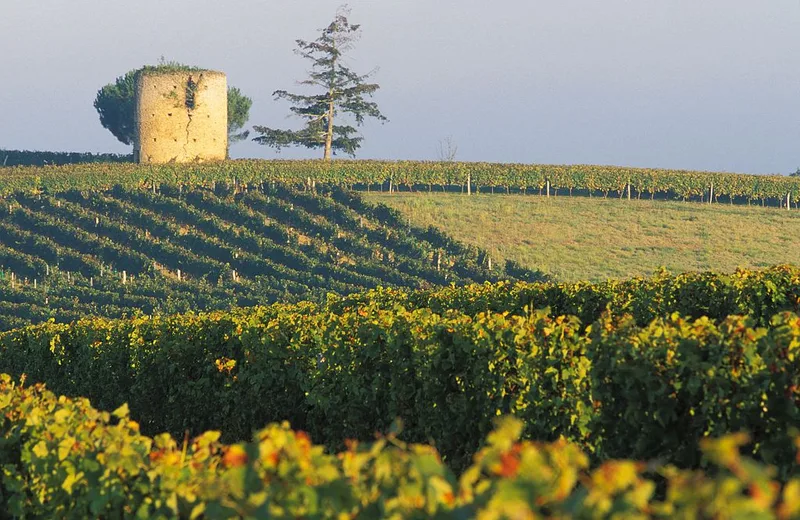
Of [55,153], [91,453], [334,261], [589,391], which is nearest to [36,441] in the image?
[91,453]

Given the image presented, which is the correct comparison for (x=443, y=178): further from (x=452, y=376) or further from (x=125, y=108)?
(x=452, y=376)

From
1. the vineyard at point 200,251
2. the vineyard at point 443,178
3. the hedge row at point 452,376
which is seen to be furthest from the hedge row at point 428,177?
the hedge row at point 452,376

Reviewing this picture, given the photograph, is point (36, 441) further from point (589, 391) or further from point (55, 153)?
point (55, 153)

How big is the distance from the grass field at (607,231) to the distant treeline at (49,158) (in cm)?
2941

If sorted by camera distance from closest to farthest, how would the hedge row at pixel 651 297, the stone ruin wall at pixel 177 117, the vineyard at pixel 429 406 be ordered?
the vineyard at pixel 429 406
the hedge row at pixel 651 297
the stone ruin wall at pixel 177 117

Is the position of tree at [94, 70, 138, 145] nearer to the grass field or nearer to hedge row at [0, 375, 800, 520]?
the grass field

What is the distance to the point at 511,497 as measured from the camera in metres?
3.46

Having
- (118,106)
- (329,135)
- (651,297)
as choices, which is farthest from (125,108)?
(651,297)

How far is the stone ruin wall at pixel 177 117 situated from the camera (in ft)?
259

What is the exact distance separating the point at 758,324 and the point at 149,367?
9714 millimetres

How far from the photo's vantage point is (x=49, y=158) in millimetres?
91062

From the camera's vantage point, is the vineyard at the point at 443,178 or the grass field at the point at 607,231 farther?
the vineyard at the point at 443,178

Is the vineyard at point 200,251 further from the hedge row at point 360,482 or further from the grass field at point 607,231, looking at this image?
the hedge row at point 360,482

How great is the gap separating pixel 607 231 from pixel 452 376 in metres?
50.2
